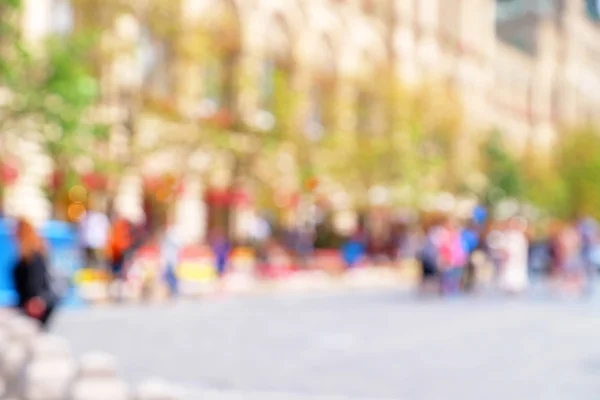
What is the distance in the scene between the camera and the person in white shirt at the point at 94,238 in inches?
1010

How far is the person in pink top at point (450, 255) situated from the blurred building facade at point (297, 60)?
6822 millimetres

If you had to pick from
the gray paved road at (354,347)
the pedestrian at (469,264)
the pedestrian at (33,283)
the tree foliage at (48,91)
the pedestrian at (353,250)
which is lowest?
the pedestrian at (353,250)

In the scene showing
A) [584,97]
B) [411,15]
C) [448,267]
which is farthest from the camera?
[584,97]

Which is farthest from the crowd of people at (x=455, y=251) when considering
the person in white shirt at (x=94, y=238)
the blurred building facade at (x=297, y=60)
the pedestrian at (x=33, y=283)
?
the pedestrian at (x=33, y=283)

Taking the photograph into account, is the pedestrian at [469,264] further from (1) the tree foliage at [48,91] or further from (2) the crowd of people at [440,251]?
(1) the tree foliage at [48,91]

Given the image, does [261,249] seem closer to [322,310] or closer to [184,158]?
[184,158]

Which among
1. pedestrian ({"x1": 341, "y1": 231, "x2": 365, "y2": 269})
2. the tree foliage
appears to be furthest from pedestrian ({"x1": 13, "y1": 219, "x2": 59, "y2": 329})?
pedestrian ({"x1": 341, "y1": 231, "x2": 365, "y2": 269})

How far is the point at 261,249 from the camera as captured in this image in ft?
118

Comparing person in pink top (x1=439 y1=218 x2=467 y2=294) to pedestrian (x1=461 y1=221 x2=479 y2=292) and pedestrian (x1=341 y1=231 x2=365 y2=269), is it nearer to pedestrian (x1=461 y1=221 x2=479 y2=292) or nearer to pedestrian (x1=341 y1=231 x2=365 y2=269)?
pedestrian (x1=461 y1=221 x2=479 y2=292)

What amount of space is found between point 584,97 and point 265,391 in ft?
296

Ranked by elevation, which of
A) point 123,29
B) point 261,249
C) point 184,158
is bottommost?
point 261,249

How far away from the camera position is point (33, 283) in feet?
34.0

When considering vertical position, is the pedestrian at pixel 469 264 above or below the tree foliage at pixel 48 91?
below

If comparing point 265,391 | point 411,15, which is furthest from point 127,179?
point 411,15
